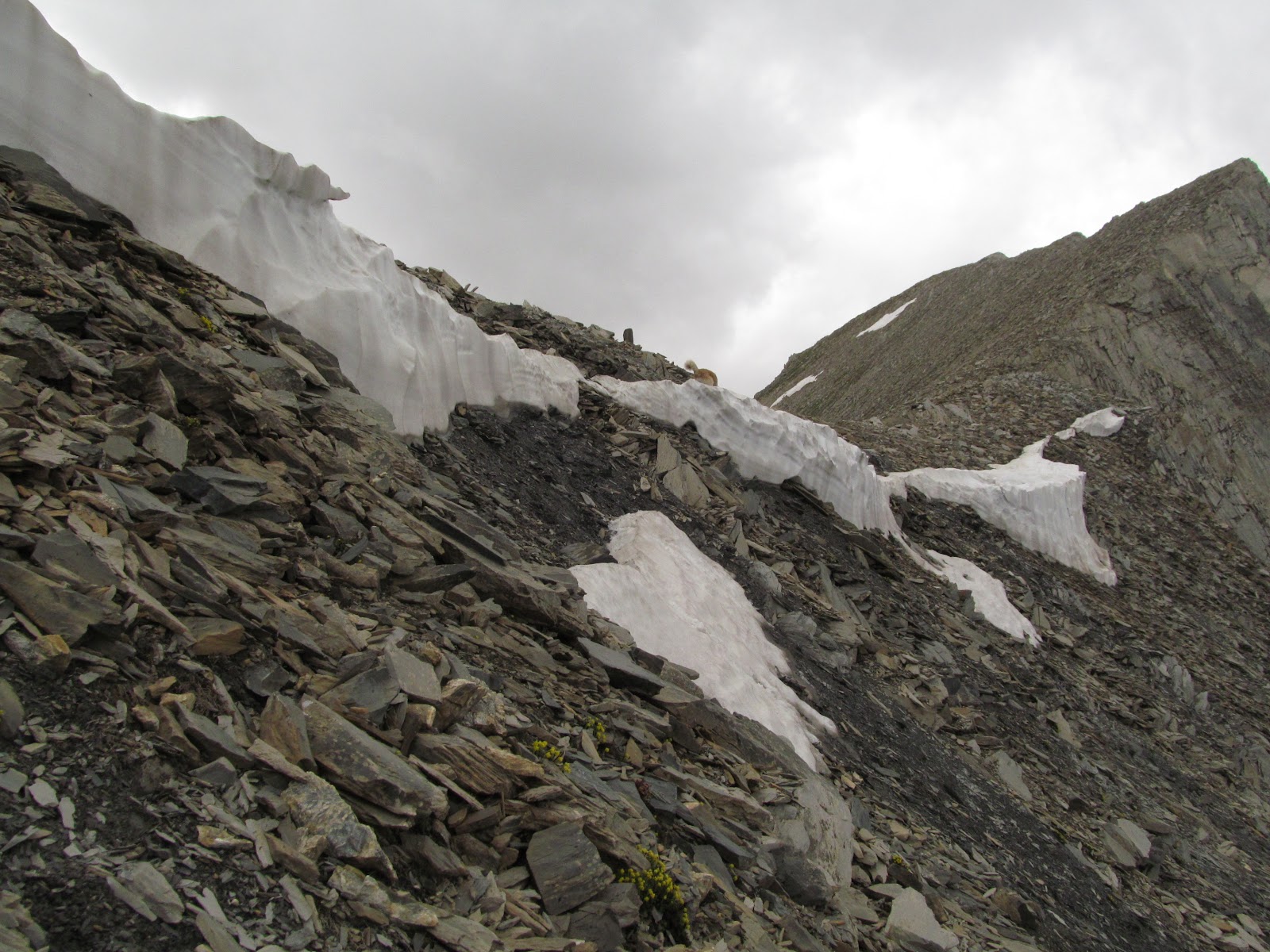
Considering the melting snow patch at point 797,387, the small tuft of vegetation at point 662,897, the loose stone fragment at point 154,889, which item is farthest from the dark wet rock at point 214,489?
the melting snow patch at point 797,387

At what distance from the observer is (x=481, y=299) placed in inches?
619

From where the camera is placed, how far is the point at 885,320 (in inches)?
2037

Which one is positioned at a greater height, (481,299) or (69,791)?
(481,299)

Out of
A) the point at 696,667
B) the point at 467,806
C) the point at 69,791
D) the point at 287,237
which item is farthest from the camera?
the point at 287,237

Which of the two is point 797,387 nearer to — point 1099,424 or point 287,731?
point 1099,424

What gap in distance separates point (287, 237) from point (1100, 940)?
12365mm

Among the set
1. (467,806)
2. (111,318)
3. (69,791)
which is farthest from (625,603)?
(69,791)

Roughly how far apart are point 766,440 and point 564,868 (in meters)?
12.1

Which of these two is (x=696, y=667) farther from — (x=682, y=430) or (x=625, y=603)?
(x=682, y=430)

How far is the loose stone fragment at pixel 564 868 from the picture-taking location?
14.9ft

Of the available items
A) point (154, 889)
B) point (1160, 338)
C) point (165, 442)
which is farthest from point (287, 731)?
point (1160, 338)

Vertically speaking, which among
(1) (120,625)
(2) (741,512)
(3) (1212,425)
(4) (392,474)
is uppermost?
(3) (1212,425)

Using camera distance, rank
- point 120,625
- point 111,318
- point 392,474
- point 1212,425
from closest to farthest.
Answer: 1. point 120,625
2. point 111,318
3. point 392,474
4. point 1212,425

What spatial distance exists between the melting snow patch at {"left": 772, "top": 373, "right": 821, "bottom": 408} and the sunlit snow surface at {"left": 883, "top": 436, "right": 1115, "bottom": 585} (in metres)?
25.1
